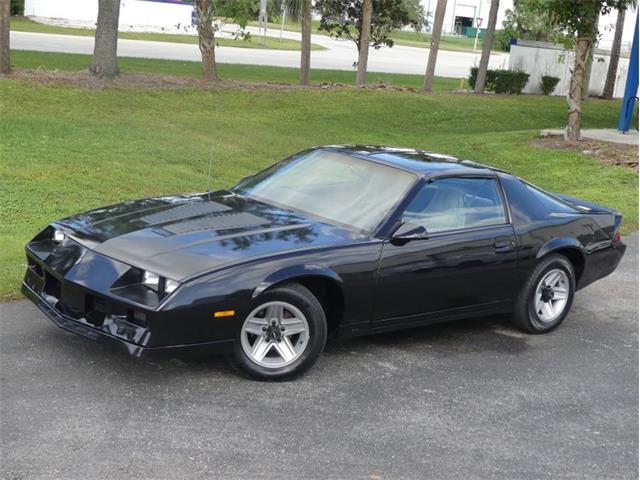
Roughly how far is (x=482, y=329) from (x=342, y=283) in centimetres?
179

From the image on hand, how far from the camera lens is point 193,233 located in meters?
5.52

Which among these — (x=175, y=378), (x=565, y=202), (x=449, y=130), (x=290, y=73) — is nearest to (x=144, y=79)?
(x=449, y=130)

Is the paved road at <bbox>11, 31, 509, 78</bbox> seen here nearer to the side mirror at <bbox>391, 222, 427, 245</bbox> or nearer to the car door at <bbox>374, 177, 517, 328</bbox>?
the car door at <bbox>374, 177, 517, 328</bbox>

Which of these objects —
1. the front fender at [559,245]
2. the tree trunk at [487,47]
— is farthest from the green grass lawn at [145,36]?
the front fender at [559,245]

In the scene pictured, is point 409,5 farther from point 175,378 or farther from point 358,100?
point 175,378

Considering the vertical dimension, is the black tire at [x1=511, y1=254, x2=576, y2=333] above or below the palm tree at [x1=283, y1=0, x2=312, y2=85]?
below

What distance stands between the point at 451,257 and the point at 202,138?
911 cm

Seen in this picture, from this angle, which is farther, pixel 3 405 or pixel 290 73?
pixel 290 73

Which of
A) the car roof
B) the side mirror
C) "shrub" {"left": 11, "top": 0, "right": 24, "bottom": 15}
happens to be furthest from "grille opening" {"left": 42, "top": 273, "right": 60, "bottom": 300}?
"shrub" {"left": 11, "top": 0, "right": 24, "bottom": 15}

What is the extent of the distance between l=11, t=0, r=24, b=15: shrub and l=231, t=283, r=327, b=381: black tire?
140ft

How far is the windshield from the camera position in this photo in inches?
240

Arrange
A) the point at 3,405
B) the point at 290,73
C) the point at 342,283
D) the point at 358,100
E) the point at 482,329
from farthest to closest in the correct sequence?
the point at 290,73, the point at 358,100, the point at 482,329, the point at 342,283, the point at 3,405

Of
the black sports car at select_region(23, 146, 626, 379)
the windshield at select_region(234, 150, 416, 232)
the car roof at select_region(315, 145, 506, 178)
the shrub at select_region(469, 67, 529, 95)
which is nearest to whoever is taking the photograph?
the black sports car at select_region(23, 146, 626, 379)

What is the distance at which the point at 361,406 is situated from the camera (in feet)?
17.0
